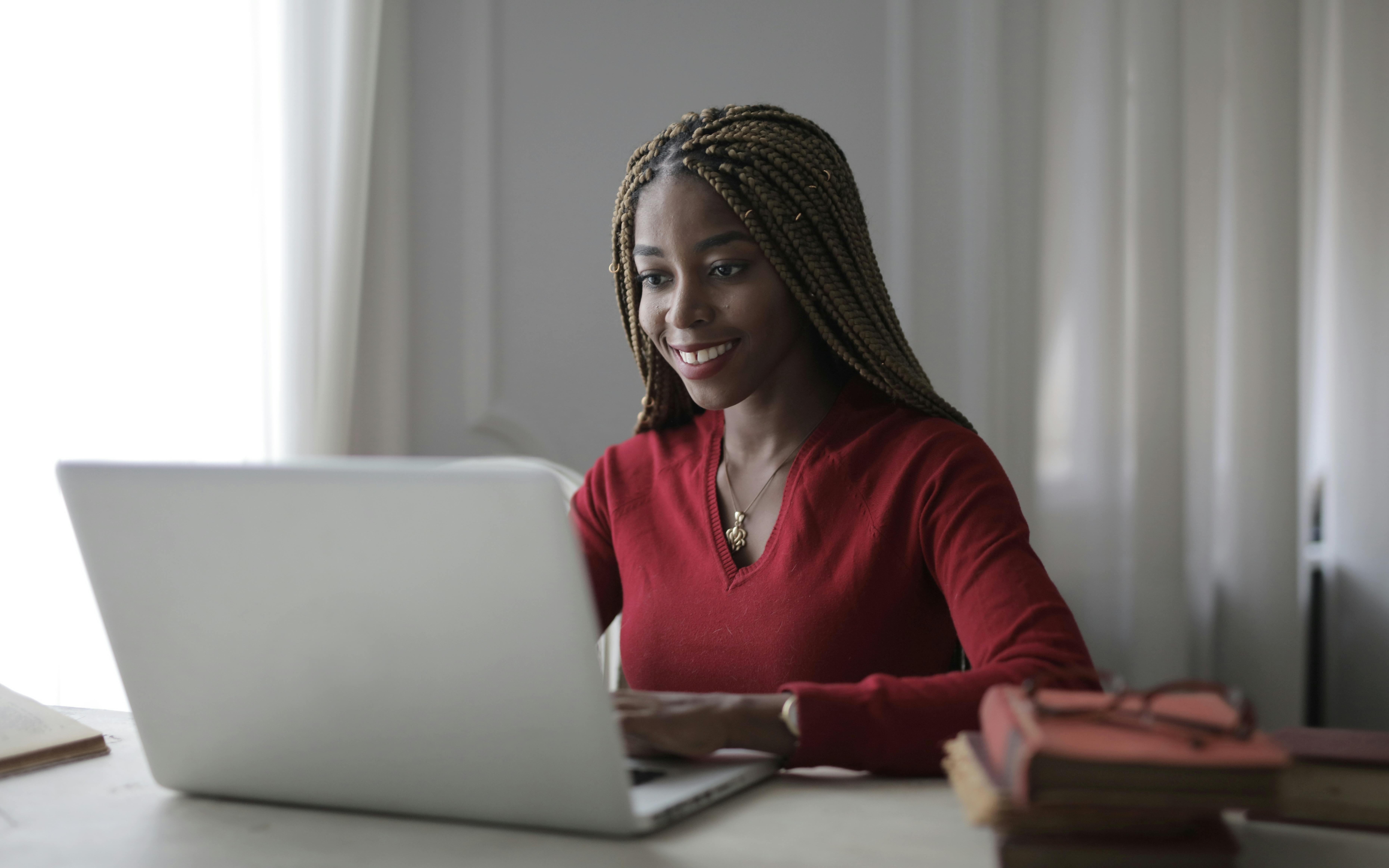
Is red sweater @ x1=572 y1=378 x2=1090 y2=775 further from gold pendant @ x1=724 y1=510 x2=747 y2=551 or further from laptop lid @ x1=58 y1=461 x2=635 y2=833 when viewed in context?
laptop lid @ x1=58 y1=461 x2=635 y2=833

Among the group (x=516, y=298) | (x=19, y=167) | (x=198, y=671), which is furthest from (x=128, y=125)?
(x=198, y=671)

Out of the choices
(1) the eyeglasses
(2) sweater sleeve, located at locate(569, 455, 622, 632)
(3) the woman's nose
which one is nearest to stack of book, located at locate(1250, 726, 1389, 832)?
(1) the eyeglasses

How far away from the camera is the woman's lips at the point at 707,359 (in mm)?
1302

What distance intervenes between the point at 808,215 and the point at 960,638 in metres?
0.48

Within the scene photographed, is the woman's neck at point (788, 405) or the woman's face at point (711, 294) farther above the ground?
the woman's face at point (711, 294)

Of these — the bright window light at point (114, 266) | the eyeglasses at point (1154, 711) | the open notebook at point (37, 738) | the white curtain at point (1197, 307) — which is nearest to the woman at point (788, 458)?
the eyeglasses at point (1154, 711)

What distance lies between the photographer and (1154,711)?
630 millimetres

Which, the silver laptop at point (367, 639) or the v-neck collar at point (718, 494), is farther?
the v-neck collar at point (718, 494)

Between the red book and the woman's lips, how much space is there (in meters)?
0.73

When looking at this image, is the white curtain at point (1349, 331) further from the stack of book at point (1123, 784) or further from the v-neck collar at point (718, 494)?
the stack of book at point (1123, 784)

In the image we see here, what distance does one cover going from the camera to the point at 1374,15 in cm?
197

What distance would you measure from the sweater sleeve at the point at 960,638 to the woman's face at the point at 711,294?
0.24 m

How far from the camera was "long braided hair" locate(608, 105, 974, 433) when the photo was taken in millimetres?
1244

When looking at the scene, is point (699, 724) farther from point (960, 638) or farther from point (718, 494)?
point (718, 494)
